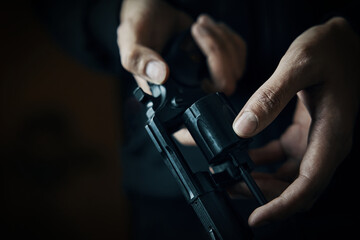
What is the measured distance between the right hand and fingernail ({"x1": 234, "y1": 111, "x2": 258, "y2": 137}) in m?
0.18

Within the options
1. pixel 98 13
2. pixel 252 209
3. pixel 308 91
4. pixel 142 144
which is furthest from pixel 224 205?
pixel 98 13

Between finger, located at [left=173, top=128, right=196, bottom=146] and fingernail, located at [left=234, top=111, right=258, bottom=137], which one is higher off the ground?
finger, located at [left=173, top=128, right=196, bottom=146]

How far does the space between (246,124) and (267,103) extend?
33 millimetres

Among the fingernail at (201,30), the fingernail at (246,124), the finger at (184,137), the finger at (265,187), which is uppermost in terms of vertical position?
the fingernail at (201,30)

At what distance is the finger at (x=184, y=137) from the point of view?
0.36 m

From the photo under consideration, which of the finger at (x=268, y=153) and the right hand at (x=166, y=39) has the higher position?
the right hand at (x=166, y=39)

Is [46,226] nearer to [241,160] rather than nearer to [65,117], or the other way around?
[65,117]

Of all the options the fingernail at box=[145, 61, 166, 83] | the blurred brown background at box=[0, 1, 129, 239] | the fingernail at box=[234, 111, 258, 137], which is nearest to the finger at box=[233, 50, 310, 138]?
the fingernail at box=[234, 111, 258, 137]

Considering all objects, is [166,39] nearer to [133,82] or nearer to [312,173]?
[133,82]

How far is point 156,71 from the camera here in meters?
0.42

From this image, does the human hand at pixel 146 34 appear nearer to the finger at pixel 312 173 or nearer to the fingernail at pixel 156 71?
the fingernail at pixel 156 71

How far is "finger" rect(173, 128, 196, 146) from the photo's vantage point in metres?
0.36

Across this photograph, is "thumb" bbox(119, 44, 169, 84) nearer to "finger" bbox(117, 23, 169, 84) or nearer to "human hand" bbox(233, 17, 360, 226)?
"finger" bbox(117, 23, 169, 84)

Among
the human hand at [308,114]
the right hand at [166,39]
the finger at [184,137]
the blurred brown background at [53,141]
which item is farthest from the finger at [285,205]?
the blurred brown background at [53,141]
